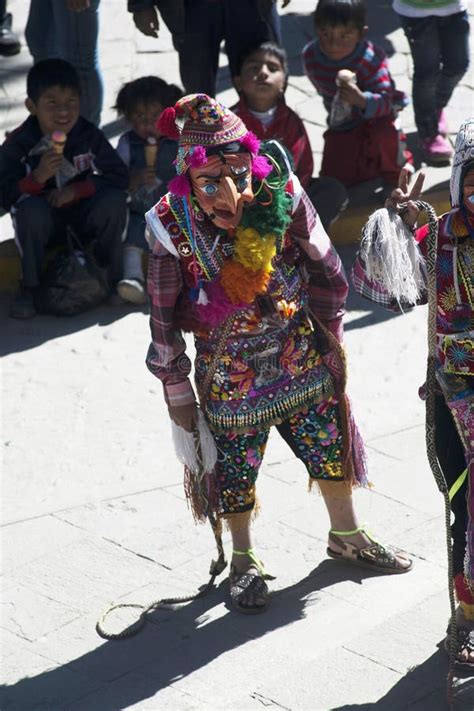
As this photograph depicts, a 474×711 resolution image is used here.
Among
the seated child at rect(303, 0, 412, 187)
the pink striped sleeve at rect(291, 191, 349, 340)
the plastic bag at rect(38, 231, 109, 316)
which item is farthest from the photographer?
the seated child at rect(303, 0, 412, 187)

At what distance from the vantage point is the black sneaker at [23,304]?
259 inches

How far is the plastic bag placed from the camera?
653 cm

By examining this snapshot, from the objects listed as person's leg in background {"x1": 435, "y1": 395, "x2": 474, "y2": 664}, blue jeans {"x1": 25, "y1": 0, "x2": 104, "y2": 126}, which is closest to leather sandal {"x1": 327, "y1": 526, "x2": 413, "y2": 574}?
person's leg in background {"x1": 435, "y1": 395, "x2": 474, "y2": 664}

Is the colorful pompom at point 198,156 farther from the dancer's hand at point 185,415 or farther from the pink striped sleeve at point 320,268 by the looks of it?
the dancer's hand at point 185,415

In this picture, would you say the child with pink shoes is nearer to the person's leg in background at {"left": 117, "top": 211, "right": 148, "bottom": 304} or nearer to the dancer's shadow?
the person's leg in background at {"left": 117, "top": 211, "right": 148, "bottom": 304}

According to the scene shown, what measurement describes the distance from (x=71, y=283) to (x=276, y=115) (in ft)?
4.70

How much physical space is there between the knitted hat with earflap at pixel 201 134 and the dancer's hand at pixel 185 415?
27.6 inches

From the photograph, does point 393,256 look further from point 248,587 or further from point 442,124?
point 442,124

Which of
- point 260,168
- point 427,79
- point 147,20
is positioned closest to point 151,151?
point 147,20

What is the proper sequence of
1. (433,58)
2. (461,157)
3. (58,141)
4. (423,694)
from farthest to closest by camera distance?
(433,58), (58,141), (423,694), (461,157)

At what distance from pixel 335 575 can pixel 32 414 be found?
1821 mm

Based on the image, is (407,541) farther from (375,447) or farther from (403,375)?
(403,375)

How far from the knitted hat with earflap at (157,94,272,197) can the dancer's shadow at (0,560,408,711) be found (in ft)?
4.69

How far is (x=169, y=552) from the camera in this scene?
4.76 meters
